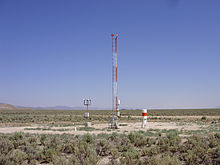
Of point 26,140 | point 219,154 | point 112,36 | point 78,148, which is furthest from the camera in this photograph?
point 112,36

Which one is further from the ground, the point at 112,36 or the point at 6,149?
the point at 112,36

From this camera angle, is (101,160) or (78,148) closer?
(101,160)

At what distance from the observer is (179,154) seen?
11.4m

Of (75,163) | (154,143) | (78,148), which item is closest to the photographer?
(75,163)

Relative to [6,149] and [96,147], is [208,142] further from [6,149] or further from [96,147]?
[6,149]

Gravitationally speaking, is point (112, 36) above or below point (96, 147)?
above

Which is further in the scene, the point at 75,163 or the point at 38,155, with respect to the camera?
the point at 38,155

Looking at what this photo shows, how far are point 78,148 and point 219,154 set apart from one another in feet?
21.1

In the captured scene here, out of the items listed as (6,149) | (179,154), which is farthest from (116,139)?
(6,149)

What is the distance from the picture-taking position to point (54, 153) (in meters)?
11.5

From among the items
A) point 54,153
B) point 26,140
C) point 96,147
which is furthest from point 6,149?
point 96,147

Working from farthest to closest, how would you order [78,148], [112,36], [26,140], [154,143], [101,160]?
[112,36], [26,140], [154,143], [78,148], [101,160]

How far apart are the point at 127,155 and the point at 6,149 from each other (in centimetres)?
623

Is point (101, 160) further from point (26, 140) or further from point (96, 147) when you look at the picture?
point (26, 140)
